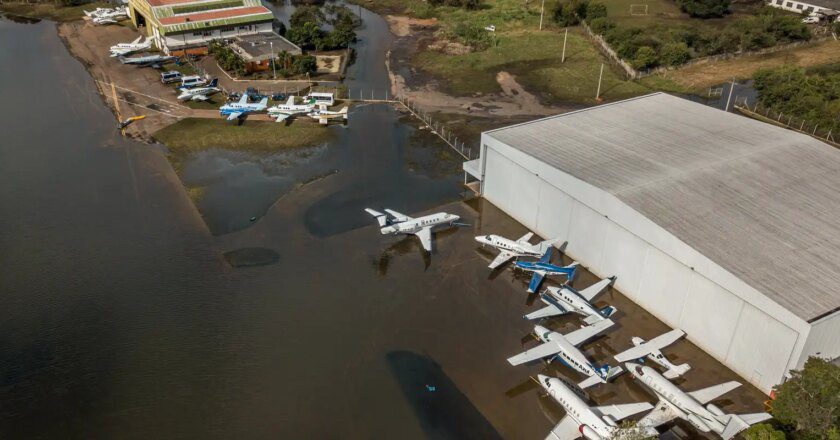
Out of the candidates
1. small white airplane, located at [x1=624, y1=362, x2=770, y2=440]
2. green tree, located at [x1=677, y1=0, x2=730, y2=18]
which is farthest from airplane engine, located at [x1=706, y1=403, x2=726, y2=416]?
green tree, located at [x1=677, y1=0, x2=730, y2=18]

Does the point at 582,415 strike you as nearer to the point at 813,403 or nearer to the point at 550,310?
the point at 550,310

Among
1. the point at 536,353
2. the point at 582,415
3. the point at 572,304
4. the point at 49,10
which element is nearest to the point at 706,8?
the point at 572,304

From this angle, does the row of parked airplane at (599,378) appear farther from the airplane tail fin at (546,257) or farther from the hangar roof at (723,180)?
the hangar roof at (723,180)

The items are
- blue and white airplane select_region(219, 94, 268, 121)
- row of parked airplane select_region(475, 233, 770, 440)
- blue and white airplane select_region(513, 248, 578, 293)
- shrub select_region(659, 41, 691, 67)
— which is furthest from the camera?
shrub select_region(659, 41, 691, 67)

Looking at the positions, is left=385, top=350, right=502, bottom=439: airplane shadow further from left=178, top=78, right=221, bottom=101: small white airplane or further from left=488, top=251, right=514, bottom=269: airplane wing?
left=178, top=78, right=221, bottom=101: small white airplane

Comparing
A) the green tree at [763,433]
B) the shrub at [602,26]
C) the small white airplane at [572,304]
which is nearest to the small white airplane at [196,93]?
the small white airplane at [572,304]

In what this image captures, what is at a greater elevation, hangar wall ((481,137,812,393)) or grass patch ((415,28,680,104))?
grass patch ((415,28,680,104))

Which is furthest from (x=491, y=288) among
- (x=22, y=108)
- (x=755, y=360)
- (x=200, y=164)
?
(x=22, y=108)
